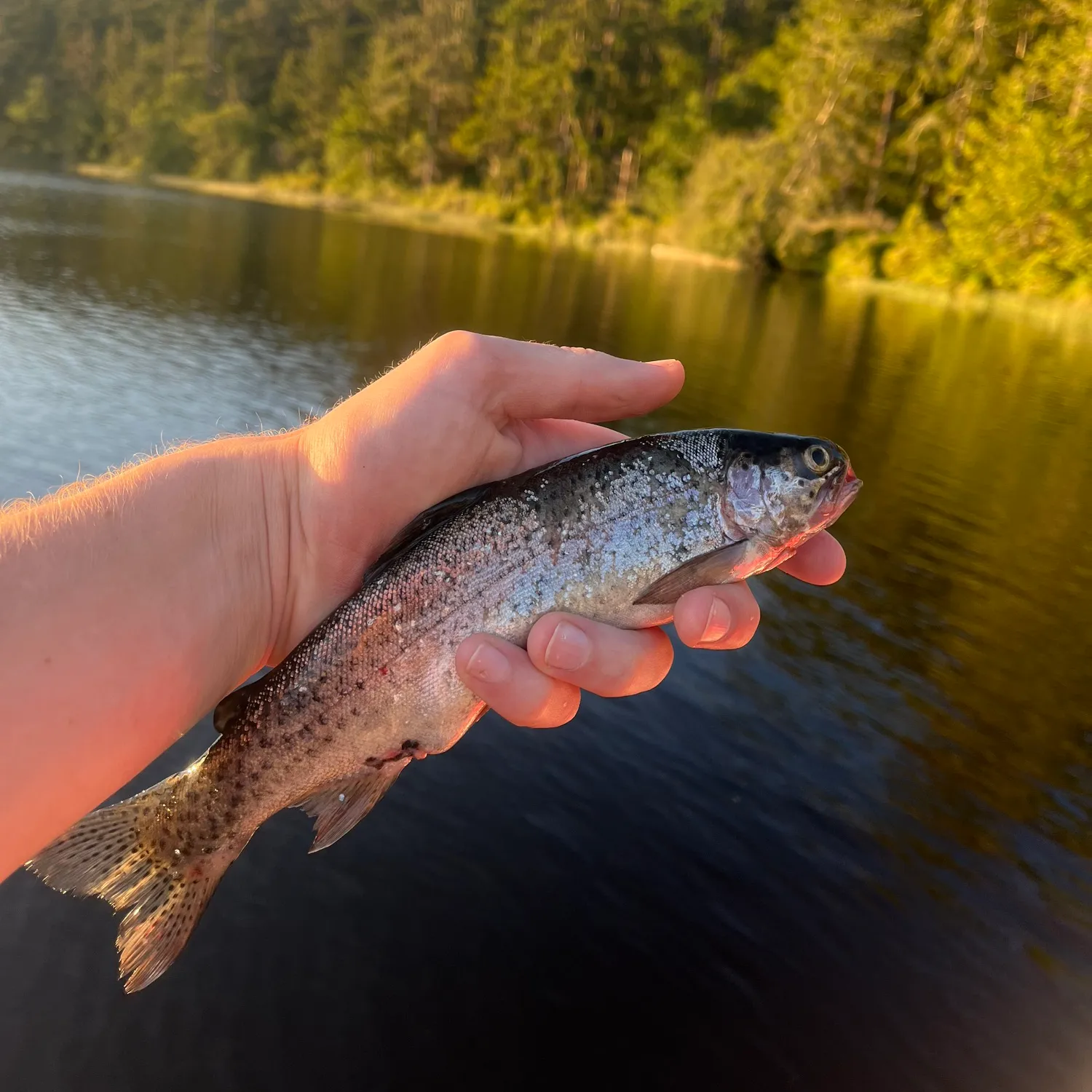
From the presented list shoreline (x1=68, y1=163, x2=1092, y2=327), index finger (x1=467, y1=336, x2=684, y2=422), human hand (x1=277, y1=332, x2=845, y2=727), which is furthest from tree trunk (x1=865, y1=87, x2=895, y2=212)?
human hand (x1=277, y1=332, x2=845, y2=727)

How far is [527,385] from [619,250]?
7588 cm

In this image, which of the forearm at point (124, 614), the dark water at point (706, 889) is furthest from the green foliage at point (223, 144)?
the forearm at point (124, 614)

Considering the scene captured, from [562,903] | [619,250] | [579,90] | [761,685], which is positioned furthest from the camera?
[579,90]

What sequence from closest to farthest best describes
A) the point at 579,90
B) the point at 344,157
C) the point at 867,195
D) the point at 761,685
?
the point at 761,685, the point at 867,195, the point at 579,90, the point at 344,157

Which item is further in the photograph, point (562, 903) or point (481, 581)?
point (562, 903)

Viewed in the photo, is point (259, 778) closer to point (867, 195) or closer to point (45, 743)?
point (45, 743)

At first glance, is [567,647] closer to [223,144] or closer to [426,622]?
[426,622]

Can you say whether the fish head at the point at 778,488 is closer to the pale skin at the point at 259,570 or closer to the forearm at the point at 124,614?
the pale skin at the point at 259,570

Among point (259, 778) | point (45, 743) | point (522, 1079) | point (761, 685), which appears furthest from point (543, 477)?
point (761, 685)

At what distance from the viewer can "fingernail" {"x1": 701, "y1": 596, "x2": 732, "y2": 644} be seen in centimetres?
362

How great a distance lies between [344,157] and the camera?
334ft

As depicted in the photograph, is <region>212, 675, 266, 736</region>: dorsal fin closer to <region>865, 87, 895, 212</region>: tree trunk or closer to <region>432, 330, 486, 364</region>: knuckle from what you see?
<region>432, 330, 486, 364</region>: knuckle

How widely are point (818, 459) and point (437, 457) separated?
1757mm

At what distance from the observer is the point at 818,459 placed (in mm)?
3754
